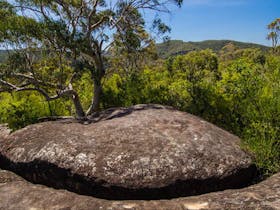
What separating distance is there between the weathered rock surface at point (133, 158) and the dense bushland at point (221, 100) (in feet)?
2.16

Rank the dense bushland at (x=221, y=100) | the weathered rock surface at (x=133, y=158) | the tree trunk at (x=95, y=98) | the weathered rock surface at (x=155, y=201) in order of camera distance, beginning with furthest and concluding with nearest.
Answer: the tree trunk at (x=95, y=98) < the dense bushland at (x=221, y=100) < the weathered rock surface at (x=133, y=158) < the weathered rock surface at (x=155, y=201)

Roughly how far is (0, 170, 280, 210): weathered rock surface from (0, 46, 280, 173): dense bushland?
4.52 ft

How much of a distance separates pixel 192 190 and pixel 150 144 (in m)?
1.18

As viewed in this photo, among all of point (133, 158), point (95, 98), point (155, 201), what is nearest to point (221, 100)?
point (95, 98)

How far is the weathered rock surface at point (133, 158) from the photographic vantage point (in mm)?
5445

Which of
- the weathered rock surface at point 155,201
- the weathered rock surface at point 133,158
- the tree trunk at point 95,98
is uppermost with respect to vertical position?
the tree trunk at point 95,98

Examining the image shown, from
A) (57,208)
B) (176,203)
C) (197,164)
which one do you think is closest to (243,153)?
(197,164)

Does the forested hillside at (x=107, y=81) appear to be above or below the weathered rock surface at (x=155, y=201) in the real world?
above

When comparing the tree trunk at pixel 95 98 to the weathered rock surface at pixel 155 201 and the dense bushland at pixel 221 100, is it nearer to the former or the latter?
the dense bushland at pixel 221 100

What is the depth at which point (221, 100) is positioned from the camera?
9055 millimetres

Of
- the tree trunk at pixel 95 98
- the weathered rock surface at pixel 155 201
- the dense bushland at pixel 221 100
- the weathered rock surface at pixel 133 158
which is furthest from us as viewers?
Result: the tree trunk at pixel 95 98

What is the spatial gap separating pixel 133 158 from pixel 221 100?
4.35m

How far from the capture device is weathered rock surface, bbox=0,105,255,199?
5.44m

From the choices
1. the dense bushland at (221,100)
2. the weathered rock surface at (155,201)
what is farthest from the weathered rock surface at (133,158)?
the dense bushland at (221,100)
